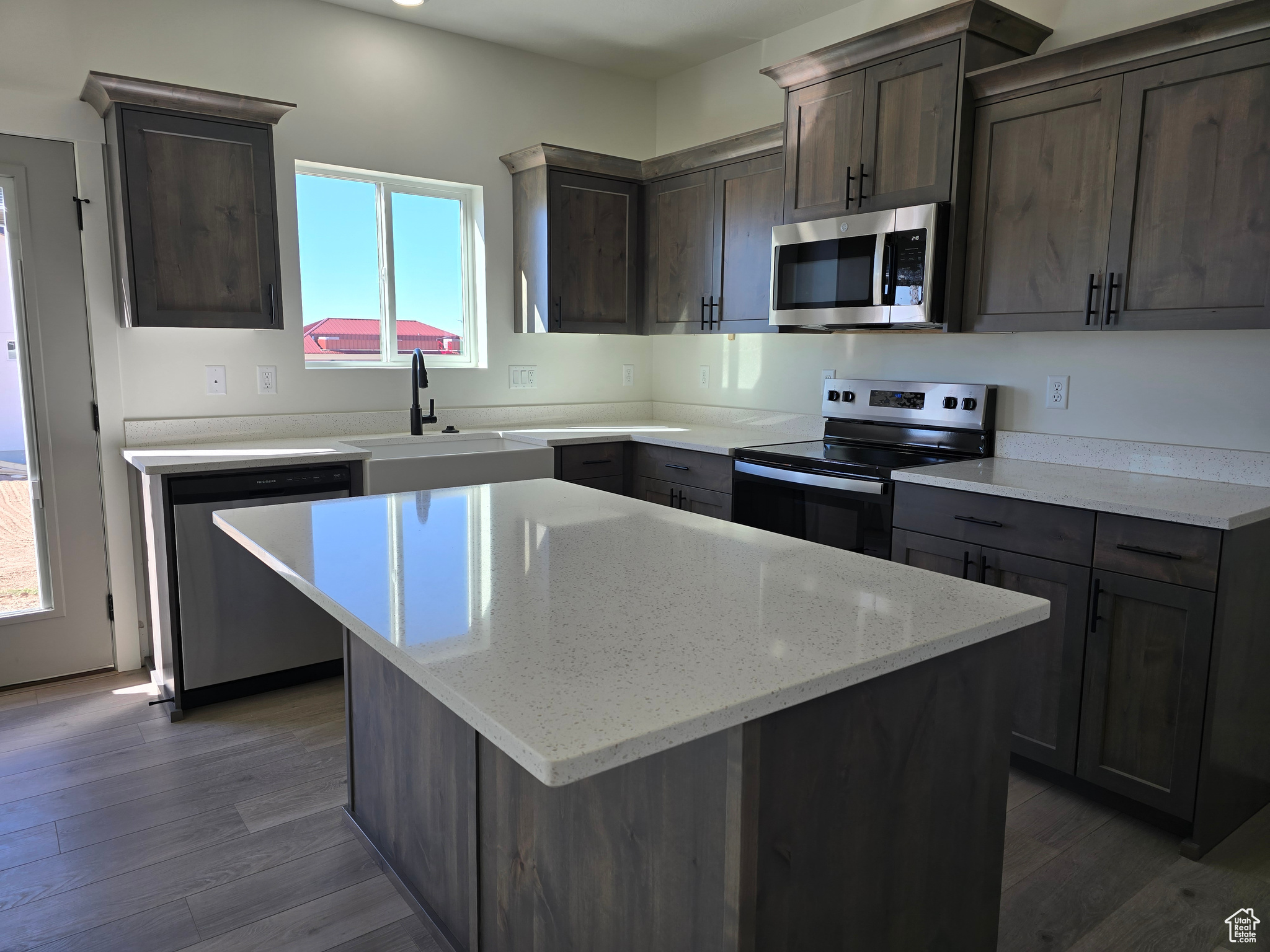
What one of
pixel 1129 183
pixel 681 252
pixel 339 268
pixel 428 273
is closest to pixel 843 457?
pixel 1129 183

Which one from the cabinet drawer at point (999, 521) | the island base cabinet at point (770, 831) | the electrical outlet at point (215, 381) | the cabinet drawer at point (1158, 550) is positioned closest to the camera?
the island base cabinet at point (770, 831)

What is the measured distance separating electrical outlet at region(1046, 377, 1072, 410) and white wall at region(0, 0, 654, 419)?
231cm

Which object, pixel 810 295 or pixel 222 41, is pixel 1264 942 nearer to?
pixel 810 295

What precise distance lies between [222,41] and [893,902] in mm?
3678

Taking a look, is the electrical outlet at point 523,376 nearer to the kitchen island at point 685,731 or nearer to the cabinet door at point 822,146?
the cabinet door at point 822,146

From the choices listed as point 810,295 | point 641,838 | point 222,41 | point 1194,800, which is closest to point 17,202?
point 222,41

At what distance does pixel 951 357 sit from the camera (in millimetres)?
3232

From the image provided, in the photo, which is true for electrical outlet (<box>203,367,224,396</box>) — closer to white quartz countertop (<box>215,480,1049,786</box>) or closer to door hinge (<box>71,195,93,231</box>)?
door hinge (<box>71,195,93,231</box>)

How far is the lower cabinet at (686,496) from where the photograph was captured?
3.49m

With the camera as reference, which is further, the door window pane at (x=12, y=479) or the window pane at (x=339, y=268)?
the window pane at (x=339, y=268)

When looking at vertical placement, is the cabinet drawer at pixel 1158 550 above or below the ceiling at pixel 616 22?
below

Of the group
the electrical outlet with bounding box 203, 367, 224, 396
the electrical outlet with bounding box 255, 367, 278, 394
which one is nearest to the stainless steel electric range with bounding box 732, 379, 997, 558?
the electrical outlet with bounding box 255, 367, 278, 394

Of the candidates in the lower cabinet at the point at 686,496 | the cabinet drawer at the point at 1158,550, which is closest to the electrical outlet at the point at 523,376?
the lower cabinet at the point at 686,496

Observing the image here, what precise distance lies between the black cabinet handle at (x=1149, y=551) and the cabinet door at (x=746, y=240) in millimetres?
1659
